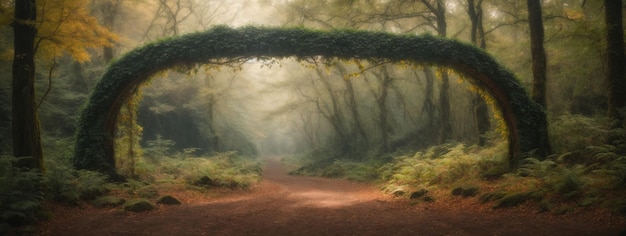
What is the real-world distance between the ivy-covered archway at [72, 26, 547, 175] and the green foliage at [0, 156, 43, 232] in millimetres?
3927

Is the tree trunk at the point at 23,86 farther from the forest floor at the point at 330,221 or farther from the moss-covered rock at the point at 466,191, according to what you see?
the moss-covered rock at the point at 466,191

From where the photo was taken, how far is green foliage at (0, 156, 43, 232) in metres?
5.90

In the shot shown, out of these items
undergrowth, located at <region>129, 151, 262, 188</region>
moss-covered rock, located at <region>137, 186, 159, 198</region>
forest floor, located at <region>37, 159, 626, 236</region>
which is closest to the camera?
forest floor, located at <region>37, 159, 626, 236</region>

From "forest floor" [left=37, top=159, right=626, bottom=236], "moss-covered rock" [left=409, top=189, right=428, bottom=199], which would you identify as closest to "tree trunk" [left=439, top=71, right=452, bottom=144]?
"moss-covered rock" [left=409, top=189, right=428, bottom=199]

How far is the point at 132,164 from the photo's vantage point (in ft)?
40.3

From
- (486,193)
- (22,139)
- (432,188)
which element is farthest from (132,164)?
(486,193)

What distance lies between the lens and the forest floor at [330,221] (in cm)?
619

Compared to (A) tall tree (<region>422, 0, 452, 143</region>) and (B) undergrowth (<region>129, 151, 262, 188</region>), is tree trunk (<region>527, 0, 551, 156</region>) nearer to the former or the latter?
(A) tall tree (<region>422, 0, 452, 143</region>)

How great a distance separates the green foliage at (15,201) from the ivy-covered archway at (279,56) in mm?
3927

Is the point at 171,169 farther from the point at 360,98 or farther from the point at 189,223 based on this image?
the point at 360,98

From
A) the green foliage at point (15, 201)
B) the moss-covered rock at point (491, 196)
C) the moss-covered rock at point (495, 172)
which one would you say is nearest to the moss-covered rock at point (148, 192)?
the green foliage at point (15, 201)

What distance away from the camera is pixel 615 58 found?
9961 millimetres

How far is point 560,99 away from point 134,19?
1036 inches

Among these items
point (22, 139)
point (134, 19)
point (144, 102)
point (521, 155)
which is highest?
point (134, 19)
